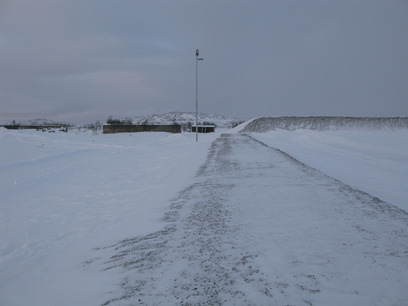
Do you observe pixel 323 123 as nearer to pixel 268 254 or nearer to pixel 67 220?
pixel 67 220

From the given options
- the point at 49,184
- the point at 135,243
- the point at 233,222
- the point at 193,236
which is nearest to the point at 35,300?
the point at 135,243

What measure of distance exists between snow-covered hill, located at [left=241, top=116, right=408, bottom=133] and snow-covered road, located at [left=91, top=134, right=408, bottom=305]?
7183cm

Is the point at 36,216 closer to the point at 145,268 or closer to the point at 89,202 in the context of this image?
the point at 89,202

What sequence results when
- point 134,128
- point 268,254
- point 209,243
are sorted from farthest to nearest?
point 134,128 → point 209,243 → point 268,254

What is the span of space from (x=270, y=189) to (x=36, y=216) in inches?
232

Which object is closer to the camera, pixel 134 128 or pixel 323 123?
pixel 134 128

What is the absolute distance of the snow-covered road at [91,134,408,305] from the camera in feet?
9.60

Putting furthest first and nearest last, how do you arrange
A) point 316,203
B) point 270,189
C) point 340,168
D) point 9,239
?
point 340,168 → point 270,189 → point 316,203 → point 9,239

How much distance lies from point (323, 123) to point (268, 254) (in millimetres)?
88140

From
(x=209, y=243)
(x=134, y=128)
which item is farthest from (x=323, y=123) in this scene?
(x=209, y=243)

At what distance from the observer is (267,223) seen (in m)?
4.92

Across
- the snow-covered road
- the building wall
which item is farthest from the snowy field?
the building wall

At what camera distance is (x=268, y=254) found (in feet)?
12.3

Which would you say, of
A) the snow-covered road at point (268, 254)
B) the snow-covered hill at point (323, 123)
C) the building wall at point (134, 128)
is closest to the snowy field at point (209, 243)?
the snow-covered road at point (268, 254)
